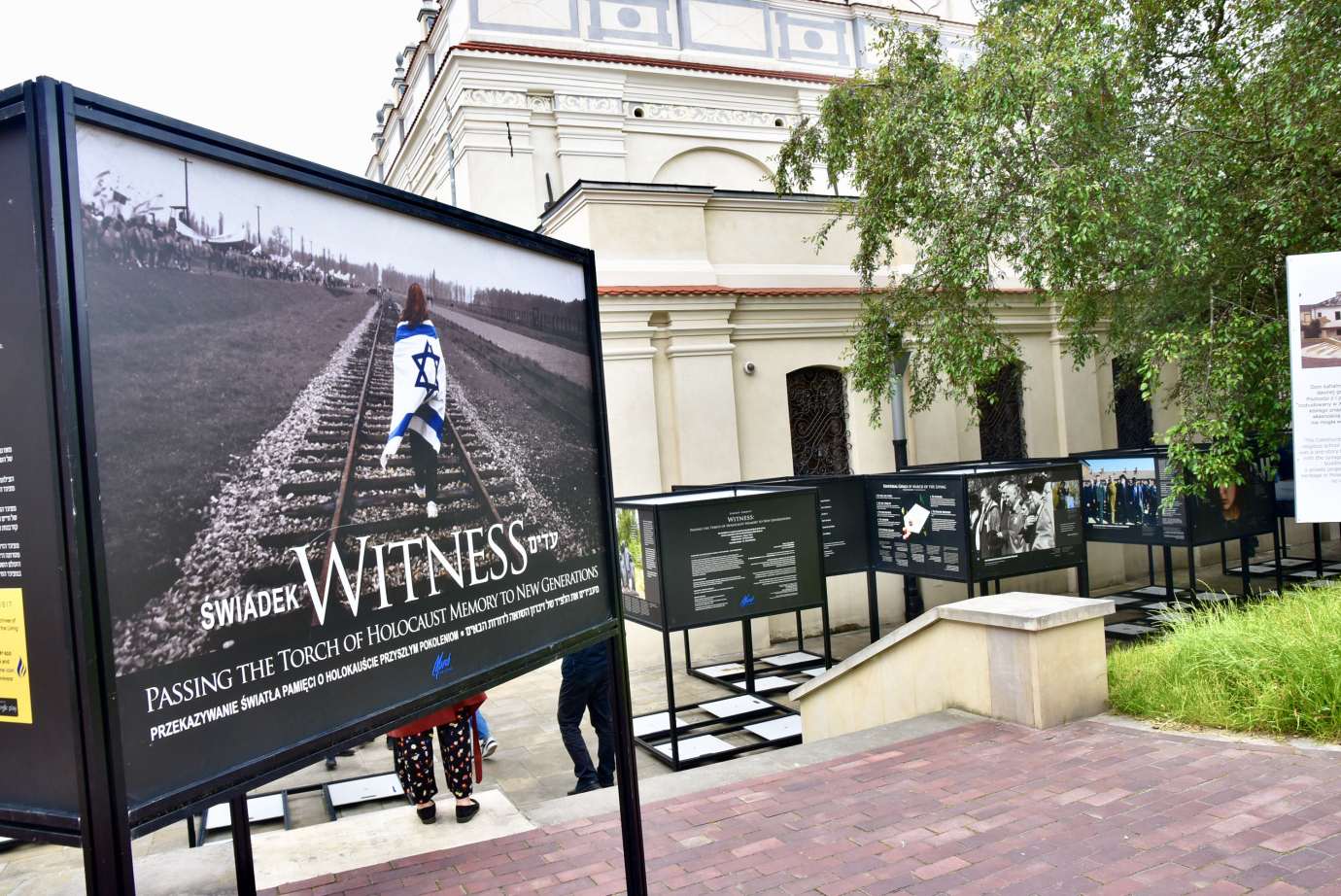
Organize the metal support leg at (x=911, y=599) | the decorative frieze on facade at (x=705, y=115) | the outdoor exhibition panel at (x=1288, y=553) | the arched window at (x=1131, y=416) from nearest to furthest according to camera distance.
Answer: the outdoor exhibition panel at (x=1288, y=553), the metal support leg at (x=911, y=599), the arched window at (x=1131, y=416), the decorative frieze on facade at (x=705, y=115)

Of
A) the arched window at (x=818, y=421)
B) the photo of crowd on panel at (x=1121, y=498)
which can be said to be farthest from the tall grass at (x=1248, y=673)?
the arched window at (x=818, y=421)

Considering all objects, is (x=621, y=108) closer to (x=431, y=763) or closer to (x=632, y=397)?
(x=632, y=397)

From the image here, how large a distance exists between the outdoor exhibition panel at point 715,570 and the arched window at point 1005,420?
7.85 m

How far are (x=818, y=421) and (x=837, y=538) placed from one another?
363 cm

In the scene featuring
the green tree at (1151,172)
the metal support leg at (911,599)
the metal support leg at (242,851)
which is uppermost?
the green tree at (1151,172)

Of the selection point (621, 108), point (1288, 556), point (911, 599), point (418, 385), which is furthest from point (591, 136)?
point (418, 385)

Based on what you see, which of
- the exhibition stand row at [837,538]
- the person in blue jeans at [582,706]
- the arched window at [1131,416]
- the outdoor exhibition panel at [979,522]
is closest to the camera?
the person in blue jeans at [582,706]

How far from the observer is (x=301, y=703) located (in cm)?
203

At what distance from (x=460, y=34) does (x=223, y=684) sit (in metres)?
18.7

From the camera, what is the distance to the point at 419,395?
2.40 metres

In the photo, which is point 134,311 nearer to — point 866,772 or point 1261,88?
point 866,772

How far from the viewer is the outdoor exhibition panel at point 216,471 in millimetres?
1619

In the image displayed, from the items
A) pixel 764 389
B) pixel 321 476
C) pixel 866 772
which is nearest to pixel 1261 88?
pixel 764 389

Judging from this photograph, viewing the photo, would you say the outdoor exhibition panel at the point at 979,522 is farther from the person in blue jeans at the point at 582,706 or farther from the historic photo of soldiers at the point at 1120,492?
the person in blue jeans at the point at 582,706
